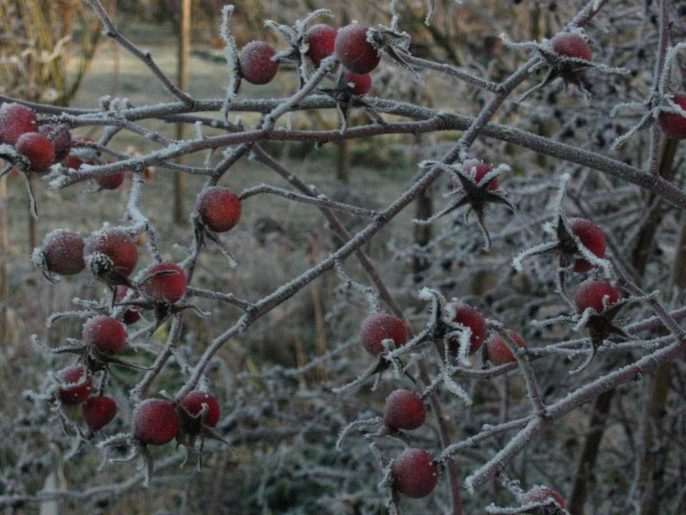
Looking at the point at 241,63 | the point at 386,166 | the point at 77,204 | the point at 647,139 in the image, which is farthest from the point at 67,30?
the point at 241,63

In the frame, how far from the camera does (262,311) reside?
0.71m

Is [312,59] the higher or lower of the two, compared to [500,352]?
higher

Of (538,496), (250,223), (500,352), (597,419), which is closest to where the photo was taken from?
(538,496)

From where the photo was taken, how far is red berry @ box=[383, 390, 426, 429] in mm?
748

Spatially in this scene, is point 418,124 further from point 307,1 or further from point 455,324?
point 307,1

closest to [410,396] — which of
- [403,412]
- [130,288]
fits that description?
[403,412]

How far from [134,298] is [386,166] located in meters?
6.66

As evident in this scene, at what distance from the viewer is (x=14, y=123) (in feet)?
2.34

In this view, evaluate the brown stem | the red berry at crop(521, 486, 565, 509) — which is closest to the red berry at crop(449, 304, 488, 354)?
the red berry at crop(521, 486, 565, 509)

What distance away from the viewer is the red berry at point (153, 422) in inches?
27.2

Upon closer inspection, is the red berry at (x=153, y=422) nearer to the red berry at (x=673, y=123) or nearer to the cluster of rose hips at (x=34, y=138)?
the cluster of rose hips at (x=34, y=138)

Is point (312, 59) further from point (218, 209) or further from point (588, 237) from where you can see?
point (588, 237)

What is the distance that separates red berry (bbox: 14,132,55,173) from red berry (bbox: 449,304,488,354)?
314mm

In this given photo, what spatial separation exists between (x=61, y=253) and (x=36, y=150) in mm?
88
